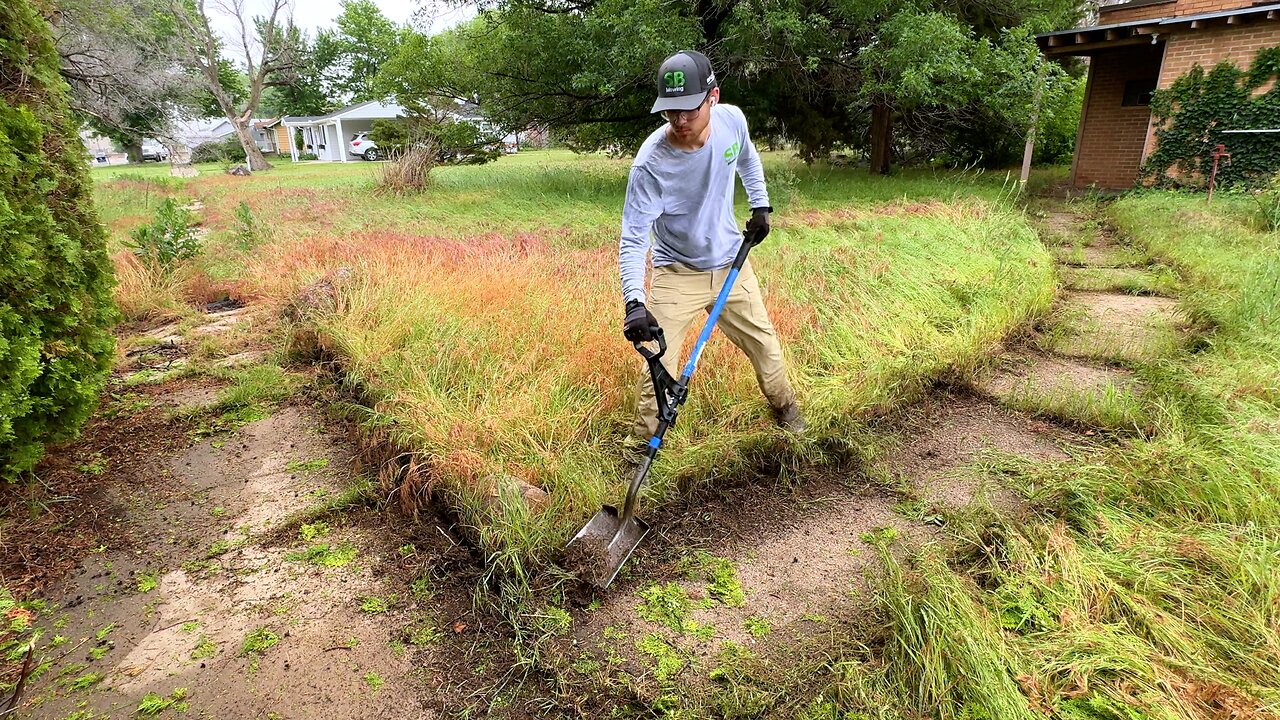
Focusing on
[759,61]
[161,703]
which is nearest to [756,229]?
[161,703]

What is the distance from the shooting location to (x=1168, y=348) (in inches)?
164

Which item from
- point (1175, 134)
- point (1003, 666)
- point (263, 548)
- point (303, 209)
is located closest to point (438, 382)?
point (263, 548)

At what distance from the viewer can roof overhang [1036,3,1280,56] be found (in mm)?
10172

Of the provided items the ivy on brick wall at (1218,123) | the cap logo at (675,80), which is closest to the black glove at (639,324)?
the cap logo at (675,80)

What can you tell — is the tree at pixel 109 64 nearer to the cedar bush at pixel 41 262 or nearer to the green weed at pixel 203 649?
the cedar bush at pixel 41 262

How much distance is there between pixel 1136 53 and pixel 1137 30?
1941 mm

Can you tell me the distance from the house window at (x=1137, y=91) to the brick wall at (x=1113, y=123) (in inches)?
2.8

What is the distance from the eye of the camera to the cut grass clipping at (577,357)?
2.88 meters

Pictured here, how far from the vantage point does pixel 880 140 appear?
590 inches

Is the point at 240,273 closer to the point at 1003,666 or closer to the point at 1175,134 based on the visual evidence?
the point at 1003,666

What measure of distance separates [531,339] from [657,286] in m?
1.21

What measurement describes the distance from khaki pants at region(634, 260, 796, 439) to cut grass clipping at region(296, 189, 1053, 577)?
0.25m

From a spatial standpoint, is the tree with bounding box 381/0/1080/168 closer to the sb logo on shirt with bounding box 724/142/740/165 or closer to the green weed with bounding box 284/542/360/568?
the sb logo on shirt with bounding box 724/142/740/165

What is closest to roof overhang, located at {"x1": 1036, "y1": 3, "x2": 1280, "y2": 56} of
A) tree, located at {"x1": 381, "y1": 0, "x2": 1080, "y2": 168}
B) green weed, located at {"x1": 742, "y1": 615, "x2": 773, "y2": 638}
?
tree, located at {"x1": 381, "y1": 0, "x2": 1080, "y2": 168}
